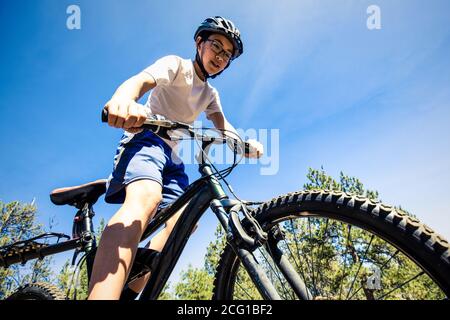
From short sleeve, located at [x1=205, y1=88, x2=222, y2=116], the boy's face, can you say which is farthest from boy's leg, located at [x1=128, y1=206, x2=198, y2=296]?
the boy's face

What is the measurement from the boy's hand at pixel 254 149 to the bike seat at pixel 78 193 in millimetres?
1549

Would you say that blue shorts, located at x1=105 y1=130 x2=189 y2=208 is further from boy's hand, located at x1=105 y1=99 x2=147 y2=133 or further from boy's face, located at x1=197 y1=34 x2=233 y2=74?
boy's face, located at x1=197 y1=34 x2=233 y2=74

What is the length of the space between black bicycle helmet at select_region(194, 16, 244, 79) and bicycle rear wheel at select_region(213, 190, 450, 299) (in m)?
1.52

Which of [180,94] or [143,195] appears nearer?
[143,195]

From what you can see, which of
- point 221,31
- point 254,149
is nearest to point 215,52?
point 221,31

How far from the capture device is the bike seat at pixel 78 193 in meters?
2.63

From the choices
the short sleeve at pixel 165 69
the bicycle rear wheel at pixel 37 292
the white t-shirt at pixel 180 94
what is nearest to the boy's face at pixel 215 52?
the white t-shirt at pixel 180 94

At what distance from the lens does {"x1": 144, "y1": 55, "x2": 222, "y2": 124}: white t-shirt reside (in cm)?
207

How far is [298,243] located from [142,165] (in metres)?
1.18

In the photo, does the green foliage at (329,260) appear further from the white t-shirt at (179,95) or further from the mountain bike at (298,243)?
the white t-shirt at (179,95)

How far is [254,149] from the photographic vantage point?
6.92ft

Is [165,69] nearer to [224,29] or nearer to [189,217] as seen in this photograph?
[224,29]
